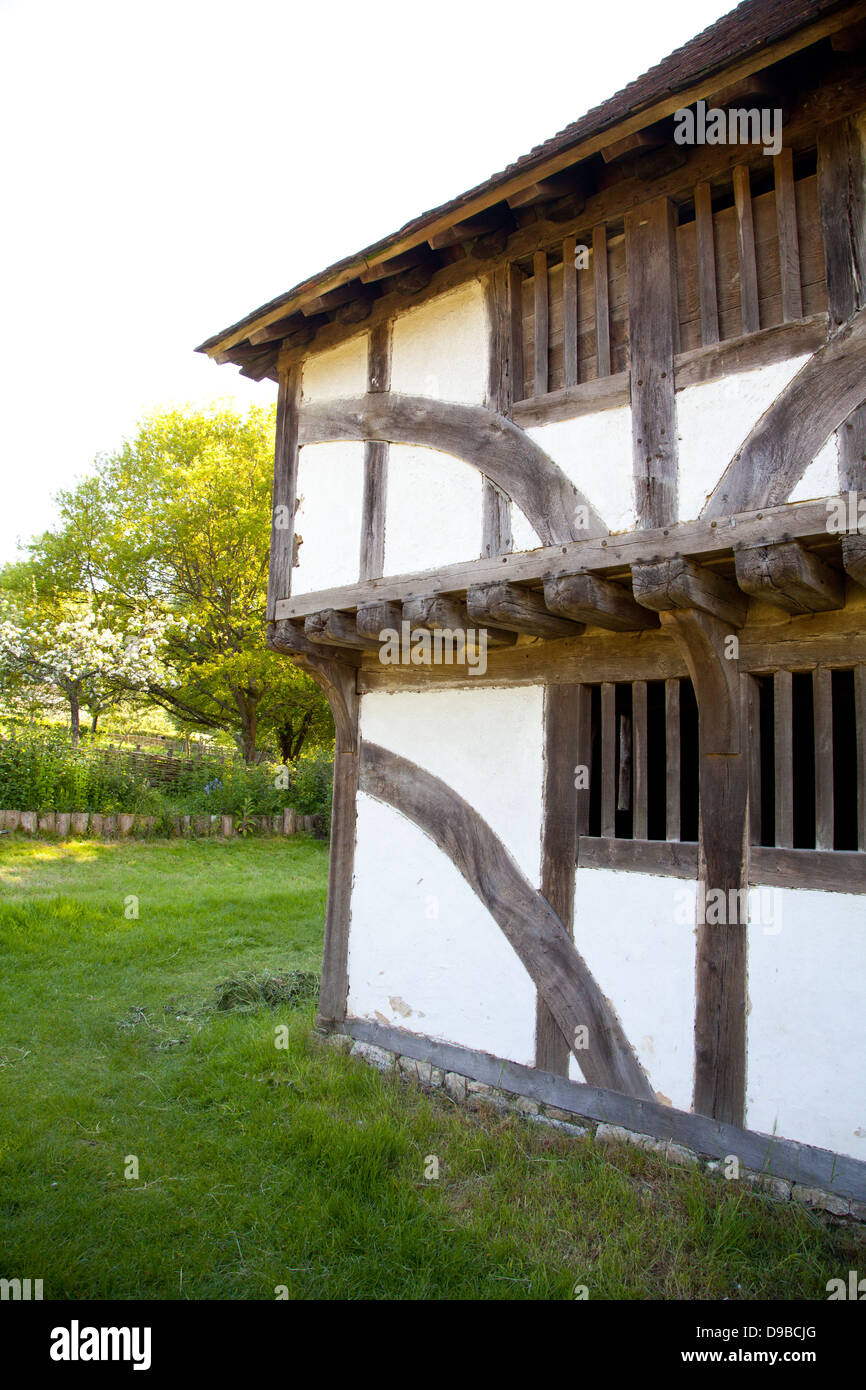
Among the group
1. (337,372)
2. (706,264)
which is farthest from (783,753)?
(337,372)

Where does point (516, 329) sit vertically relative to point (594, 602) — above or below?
above

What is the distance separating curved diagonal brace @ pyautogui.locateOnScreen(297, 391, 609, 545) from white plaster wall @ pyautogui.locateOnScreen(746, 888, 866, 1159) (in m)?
2.27

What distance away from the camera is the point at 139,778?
16062 millimetres

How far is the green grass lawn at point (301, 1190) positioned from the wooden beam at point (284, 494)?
3.40 m

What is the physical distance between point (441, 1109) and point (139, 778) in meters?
12.2

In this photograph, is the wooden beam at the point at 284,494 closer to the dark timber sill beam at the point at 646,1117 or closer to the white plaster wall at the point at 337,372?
the white plaster wall at the point at 337,372

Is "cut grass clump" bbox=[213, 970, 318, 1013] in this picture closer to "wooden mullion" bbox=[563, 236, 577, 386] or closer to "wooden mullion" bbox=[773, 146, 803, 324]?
"wooden mullion" bbox=[563, 236, 577, 386]

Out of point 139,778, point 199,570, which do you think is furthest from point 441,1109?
point 199,570

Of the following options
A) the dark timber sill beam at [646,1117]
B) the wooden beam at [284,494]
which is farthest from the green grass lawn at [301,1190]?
the wooden beam at [284,494]

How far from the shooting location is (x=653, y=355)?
464cm

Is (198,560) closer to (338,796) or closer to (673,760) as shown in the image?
(338,796)

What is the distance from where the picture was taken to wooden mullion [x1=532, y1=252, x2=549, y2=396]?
5.19 meters

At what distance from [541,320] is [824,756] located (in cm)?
316

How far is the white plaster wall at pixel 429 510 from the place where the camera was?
17.6ft
